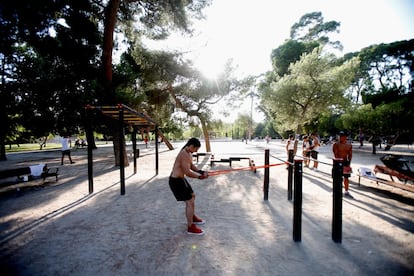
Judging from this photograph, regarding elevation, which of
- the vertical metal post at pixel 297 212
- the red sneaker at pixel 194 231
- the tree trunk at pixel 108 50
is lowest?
the red sneaker at pixel 194 231

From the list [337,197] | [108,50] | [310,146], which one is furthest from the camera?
[108,50]

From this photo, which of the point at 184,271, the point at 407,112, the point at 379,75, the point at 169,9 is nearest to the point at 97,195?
the point at 184,271

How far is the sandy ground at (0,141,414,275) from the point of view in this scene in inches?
114

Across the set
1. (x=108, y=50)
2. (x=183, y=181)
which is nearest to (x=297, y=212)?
(x=183, y=181)

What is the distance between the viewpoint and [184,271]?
9.18 feet

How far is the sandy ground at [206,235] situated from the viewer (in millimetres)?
2895

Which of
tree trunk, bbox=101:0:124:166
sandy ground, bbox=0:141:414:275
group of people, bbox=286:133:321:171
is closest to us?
sandy ground, bbox=0:141:414:275

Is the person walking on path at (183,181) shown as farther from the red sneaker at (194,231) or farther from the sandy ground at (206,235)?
the sandy ground at (206,235)

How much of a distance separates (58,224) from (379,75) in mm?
50214

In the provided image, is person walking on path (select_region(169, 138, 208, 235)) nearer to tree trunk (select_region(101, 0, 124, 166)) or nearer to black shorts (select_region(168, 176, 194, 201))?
black shorts (select_region(168, 176, 194, 201))

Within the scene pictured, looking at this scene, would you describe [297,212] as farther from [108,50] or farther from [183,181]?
[108,50]

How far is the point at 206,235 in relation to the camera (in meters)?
3.82

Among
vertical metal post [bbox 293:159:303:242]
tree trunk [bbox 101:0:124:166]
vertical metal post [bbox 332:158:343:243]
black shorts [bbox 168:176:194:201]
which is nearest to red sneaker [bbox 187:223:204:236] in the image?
black shorts [bbox 168:176:194:201]

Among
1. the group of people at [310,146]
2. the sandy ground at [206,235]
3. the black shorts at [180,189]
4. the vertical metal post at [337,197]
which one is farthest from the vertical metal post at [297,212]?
the group of people at [310,146]
